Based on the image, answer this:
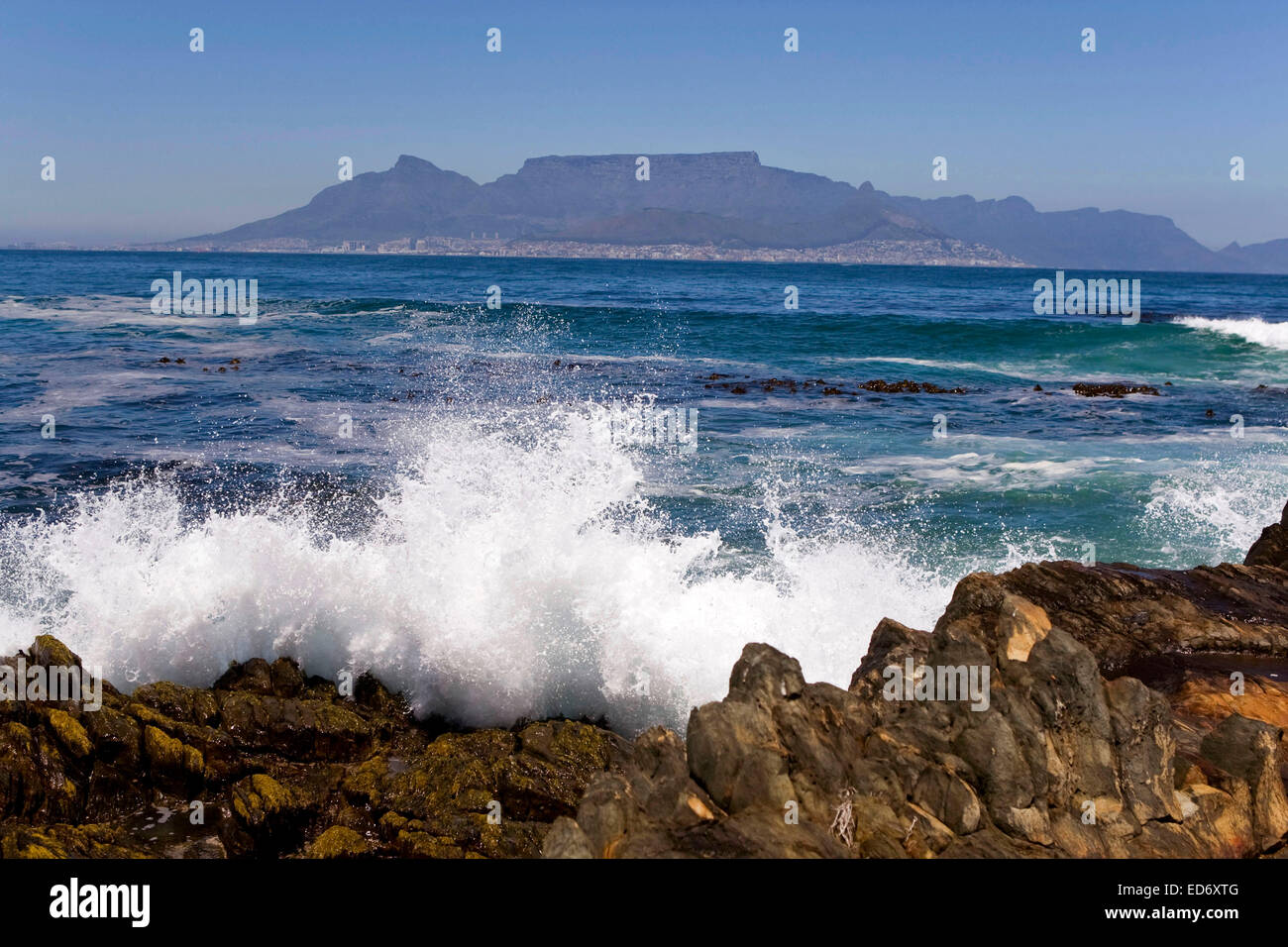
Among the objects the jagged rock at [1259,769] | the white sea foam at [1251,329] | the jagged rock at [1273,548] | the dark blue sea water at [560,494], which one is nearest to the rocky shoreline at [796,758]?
the jagged rock at [1259,769]

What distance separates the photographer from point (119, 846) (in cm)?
682

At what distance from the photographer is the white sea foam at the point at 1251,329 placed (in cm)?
4399

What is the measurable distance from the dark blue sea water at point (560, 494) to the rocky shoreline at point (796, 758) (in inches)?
52.4

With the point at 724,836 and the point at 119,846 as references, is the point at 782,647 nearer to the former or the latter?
the point at 724,836

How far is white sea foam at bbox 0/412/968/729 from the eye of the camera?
10.1 metres

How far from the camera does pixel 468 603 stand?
10.9 metres

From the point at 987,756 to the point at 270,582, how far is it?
8.20 metres

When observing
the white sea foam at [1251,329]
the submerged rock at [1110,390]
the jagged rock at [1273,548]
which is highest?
the white sea foam at [1251,329]

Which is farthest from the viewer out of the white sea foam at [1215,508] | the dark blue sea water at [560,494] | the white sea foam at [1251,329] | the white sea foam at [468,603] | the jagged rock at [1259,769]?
the white sea foam at [1251,329]

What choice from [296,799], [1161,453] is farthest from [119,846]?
[1161,453]

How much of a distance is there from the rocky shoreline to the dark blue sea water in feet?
4.37

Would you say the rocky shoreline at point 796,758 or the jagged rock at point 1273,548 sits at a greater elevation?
the jagged rock at point 1273,548

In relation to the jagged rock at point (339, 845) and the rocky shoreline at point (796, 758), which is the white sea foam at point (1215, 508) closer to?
the rocky shoreline at point (796, 758)

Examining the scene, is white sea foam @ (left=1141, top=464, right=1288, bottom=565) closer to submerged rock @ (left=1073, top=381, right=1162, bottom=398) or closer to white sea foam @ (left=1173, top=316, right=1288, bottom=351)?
submerged rock @ (left=1073, top=381, right=1162, bottom=398)
